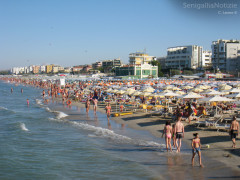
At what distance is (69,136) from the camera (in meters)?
14.7

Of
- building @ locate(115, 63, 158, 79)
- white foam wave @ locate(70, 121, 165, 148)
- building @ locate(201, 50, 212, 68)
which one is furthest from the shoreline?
building @ locate(201, 50, 212, 68)

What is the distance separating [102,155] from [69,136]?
13.6 ft

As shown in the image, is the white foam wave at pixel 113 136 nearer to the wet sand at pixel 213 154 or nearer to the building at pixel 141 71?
the wet sand at pixel 213 154

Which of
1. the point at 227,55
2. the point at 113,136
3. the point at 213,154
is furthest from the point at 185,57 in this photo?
the point at 213,154

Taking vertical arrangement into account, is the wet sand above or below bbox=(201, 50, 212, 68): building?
below

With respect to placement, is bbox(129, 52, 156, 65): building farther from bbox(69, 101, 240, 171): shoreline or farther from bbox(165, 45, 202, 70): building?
bbox(69, 101, 240, 171): shoreline

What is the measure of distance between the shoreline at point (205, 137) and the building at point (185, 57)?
8255cm

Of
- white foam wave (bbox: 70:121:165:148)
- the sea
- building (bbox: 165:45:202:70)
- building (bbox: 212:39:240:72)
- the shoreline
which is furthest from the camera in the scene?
building (bbox: 165:45:202:70)

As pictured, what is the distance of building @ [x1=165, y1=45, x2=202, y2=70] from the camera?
101375mm

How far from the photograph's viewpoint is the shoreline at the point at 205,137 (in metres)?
9.55

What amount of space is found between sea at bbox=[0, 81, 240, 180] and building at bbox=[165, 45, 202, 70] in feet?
283

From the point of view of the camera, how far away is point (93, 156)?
11.0 metres

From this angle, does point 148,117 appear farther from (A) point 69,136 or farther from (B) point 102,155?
(B) point 102,155

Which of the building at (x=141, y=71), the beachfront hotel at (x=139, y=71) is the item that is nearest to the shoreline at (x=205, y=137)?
the beachfront hotel at (x=139, y=71)
